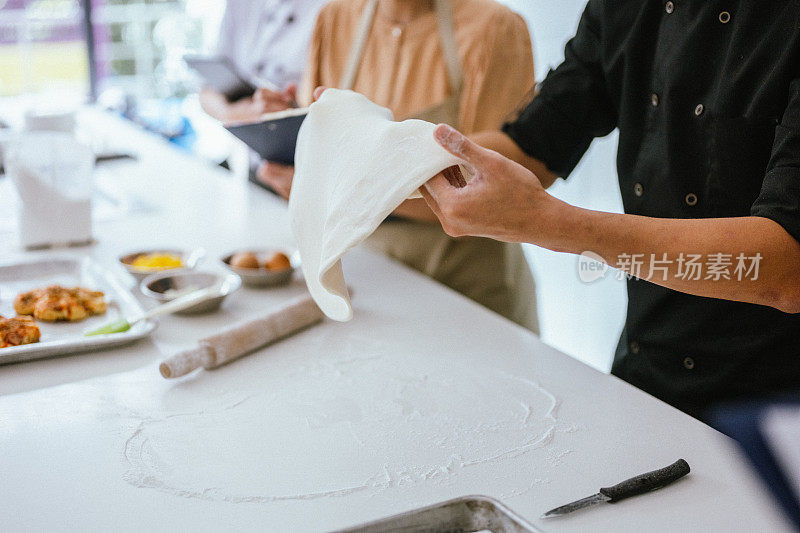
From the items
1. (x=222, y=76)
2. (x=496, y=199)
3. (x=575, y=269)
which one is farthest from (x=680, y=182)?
(x=575, y=269)

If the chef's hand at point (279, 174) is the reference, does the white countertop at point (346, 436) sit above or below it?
below

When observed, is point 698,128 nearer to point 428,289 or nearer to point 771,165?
point 771,165

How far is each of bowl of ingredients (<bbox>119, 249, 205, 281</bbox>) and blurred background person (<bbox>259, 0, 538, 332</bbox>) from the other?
0.47 metres

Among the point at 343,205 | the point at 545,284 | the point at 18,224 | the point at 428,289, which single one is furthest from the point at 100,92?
the point at 343,205

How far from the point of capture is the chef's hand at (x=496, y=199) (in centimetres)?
90

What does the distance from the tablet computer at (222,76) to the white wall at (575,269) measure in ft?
4.60

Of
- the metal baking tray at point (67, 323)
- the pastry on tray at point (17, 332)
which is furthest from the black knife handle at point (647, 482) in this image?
the pastry on tray at point (17, 332)

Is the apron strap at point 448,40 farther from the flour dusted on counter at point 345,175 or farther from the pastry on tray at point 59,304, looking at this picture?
the pastry on tray at point 59,304

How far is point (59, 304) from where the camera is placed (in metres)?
1.31

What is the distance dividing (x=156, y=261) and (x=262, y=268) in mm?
231

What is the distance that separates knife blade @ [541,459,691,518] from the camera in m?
0.84

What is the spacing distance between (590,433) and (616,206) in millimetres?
1909

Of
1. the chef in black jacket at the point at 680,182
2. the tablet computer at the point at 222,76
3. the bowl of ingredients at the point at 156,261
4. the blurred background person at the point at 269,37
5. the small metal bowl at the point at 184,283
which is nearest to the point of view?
the chef in black jacket at the point at 680,182

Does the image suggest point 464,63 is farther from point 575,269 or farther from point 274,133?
point 575,269
